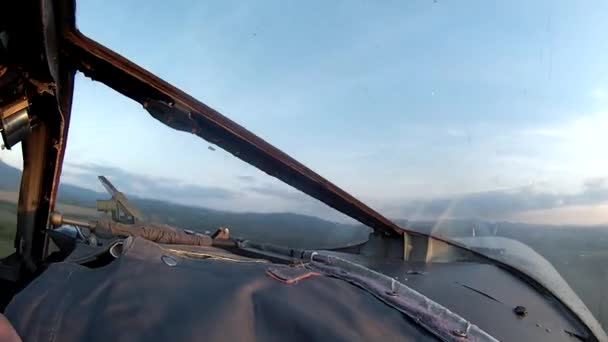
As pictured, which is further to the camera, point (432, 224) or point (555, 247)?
point (555, 247)

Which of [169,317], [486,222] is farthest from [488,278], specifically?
[486,222]

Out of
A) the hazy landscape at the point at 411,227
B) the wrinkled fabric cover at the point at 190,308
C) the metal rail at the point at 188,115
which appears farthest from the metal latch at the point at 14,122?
the wrinkled fabric cover at the point at 190,308

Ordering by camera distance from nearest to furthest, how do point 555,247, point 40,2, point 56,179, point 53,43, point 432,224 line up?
1. point 40,2
2. point 53,43
3. point 56,179
4. point 432,224
5. point 555,247

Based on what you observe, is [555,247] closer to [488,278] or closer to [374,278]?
[488,278]

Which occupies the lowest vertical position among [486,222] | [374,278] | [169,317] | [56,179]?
[169,317]

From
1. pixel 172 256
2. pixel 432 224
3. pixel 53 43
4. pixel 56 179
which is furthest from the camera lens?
pixel 432 224

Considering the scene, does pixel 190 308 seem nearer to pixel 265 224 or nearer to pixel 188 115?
pixel 188 115

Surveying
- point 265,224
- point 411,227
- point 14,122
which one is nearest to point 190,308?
point 14,122
